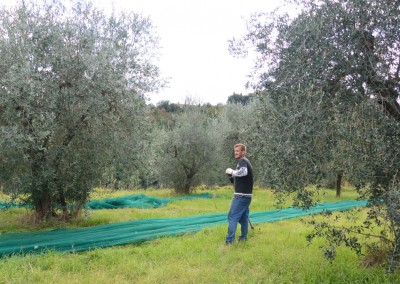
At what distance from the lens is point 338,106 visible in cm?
488

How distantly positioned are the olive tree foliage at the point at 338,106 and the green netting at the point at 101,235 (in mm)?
2379

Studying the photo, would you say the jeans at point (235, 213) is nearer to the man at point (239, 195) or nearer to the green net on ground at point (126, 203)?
the man at point (239, 195)

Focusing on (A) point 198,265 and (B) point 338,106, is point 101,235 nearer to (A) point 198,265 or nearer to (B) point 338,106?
(A) point 198,265

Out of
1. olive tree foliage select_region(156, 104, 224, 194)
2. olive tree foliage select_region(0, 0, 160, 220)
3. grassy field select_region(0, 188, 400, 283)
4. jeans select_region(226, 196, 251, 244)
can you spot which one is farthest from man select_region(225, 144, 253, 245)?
olive tree foliage select_region(156, 104, 224, 194)

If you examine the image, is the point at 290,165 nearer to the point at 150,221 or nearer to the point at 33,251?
the point at 33,251

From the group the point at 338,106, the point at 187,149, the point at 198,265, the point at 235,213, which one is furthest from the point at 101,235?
the point at 187,149

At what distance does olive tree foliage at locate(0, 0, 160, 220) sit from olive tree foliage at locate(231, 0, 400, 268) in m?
4.86

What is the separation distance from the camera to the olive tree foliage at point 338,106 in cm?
450

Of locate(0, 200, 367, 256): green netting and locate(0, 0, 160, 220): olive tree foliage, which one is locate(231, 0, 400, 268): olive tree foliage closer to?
locate(0, 200, 367, 256): green netting

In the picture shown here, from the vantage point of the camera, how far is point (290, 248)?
6.79 m

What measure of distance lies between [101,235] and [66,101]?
3.09 meters

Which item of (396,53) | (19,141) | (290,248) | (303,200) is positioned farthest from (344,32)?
(19,141)

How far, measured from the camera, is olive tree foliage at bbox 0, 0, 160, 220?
780 cm

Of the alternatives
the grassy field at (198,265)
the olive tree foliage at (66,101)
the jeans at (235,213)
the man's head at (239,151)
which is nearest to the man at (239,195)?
Result: the jeans at (235,213)
